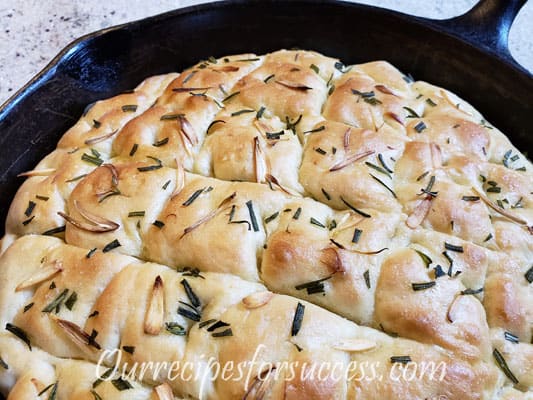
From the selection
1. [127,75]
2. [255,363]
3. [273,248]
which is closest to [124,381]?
[255,363]

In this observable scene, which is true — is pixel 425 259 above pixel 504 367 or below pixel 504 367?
above

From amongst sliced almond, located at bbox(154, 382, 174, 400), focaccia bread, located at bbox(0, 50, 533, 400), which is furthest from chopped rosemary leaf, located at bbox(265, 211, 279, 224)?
sliced almond, located at bbox(154, 382, 174, 400)

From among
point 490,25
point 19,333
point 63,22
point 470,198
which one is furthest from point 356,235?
→ point 63,22

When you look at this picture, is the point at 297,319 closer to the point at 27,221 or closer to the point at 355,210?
the point at 355,210

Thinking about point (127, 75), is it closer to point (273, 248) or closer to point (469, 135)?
point (273, 248)

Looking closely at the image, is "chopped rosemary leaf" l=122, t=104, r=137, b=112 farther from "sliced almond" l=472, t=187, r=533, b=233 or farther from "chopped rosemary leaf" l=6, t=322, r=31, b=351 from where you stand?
"sliced almond" l=472, t=187, r=533, b=233

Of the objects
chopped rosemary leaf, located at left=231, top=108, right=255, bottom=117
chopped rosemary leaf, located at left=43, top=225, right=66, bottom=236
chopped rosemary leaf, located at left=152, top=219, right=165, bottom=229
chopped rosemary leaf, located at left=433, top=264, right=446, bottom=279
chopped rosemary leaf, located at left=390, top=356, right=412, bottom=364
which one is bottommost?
chopped rosemary leaf, located at left=390, top=356, right=412, bottom=364
